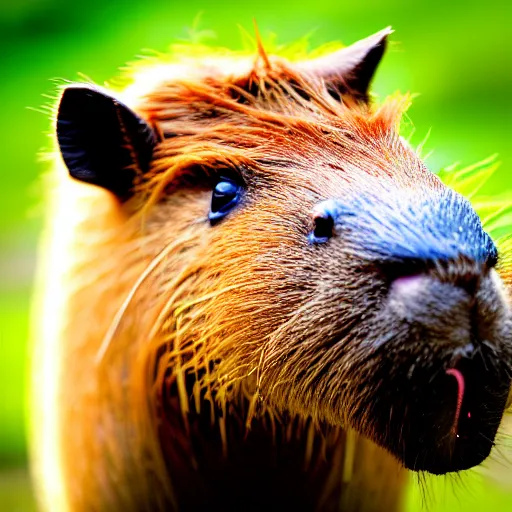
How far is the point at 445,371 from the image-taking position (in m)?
1.25

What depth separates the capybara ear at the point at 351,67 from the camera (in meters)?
1.77

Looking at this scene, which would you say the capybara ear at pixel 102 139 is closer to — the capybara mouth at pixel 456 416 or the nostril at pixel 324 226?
the nostril at pixel 324 226

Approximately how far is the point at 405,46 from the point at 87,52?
167 centimetres

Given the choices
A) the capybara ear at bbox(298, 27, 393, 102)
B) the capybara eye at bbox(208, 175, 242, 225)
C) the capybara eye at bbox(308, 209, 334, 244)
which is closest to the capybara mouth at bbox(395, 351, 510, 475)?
the capybara eye at bbox(308, 209, 334, 244)

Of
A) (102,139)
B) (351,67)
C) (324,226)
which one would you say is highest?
(351,67)

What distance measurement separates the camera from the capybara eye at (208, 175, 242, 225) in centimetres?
159

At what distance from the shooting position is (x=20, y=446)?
4492mm

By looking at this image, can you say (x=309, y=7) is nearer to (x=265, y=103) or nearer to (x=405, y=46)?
(x=405, y=46)

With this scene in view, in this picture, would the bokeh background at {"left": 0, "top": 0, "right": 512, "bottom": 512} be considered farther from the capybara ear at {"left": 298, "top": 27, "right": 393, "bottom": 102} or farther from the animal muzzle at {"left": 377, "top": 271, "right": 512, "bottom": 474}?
the animal muzzle at {"left": 377, "top": 271, "right": 512, "bottom": 474}

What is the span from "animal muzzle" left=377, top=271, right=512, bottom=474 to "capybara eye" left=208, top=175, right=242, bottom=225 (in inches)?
16.7

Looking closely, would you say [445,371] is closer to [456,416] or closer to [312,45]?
[456,416]

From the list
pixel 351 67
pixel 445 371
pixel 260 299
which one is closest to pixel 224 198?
pixel 260 299

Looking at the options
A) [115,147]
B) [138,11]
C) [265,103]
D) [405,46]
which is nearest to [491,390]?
[265,103]

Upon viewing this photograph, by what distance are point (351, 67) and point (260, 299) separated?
60cm
